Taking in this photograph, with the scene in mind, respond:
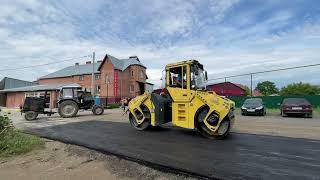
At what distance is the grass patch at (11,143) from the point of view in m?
9.39

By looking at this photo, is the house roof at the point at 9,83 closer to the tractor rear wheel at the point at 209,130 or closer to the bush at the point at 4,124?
the bush at the point at 4,124

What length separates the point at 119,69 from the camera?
59.9 metres

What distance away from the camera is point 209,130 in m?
11.2

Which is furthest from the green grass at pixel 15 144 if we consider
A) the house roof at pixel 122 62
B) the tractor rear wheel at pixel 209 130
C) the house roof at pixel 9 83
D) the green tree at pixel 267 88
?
the green tree at pixel 267 88

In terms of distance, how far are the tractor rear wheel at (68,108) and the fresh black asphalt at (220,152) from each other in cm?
1199

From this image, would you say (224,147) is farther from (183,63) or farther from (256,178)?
(183,63)

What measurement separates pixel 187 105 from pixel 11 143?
20.4ft

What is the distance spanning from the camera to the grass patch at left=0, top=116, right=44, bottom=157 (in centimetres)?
939

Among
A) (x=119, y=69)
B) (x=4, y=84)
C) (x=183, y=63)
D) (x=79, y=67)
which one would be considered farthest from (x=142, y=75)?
(x=183, y=63)

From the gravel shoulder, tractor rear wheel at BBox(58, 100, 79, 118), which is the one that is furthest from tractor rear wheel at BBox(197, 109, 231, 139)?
tractor rear wheel at BBox(58, 100, 79, 118)

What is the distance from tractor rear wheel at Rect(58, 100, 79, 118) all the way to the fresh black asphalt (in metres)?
12.0

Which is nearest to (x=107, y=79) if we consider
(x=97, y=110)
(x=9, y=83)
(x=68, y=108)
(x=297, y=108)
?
(x=9, y=83)

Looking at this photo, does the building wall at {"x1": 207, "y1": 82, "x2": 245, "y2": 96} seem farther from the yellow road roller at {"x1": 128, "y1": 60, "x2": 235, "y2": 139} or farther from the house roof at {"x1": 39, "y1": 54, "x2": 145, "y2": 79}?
the yellow road roller at {"x1": 128, "y1": 60, "x2": 235, "y2": 139}

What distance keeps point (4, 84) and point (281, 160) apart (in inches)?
2825
